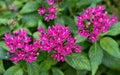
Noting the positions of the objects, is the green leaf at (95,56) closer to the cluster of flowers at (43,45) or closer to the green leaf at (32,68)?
the cluster of flowers at (43,45)

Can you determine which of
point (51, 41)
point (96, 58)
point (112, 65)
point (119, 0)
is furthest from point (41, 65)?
point (119, 0)

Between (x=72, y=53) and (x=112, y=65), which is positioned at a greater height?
(x=72, y=53)

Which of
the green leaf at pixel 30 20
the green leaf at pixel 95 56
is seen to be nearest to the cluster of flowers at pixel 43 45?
the green leaf at pixel 95 56

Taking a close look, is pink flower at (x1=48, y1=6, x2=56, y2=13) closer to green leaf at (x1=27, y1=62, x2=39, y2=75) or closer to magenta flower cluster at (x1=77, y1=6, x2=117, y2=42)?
magenta flower cluster at (x1=77, y1=6, x2=117, y2=42)

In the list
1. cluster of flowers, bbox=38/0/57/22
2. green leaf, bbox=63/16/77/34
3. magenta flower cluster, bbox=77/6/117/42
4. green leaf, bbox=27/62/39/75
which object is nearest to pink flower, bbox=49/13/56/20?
cluster of flowers, bbox=38/0/57/22

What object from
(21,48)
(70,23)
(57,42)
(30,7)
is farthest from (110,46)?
(30,7)

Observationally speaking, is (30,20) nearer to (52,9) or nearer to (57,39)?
(52,9)

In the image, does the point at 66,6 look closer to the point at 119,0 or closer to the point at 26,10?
the point at 26,10
